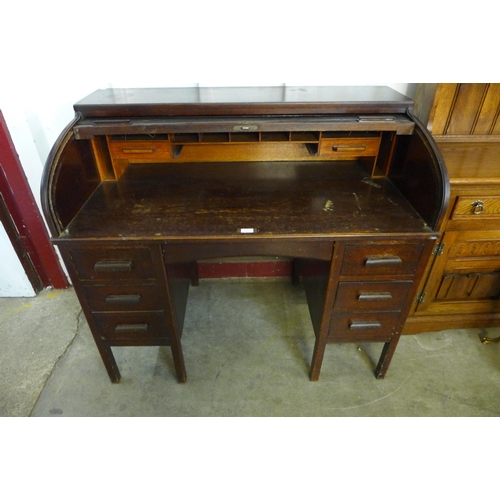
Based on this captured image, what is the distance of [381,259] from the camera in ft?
3.86

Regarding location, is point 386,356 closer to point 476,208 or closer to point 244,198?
point 476,208

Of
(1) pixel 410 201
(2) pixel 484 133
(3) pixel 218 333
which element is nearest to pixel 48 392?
(3) pixel 218 333

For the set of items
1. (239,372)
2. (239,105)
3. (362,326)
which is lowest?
(239,372)

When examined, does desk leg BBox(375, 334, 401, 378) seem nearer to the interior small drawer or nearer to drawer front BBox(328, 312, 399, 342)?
drawer front BBox(328, 312, 399, 342)

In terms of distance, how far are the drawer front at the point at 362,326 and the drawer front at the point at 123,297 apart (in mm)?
734

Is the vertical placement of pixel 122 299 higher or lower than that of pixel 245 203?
lower

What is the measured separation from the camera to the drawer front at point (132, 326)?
4.42 ft

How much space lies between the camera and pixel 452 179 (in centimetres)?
130

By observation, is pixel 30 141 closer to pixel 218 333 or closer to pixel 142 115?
pixel 142 115

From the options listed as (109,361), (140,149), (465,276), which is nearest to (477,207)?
(465,276)

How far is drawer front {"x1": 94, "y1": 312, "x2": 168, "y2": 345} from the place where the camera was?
53.1 inches

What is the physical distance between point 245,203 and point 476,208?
0.97 metres

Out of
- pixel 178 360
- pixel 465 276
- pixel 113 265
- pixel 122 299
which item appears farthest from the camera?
pixel 465 276

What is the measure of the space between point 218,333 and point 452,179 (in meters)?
1.36
